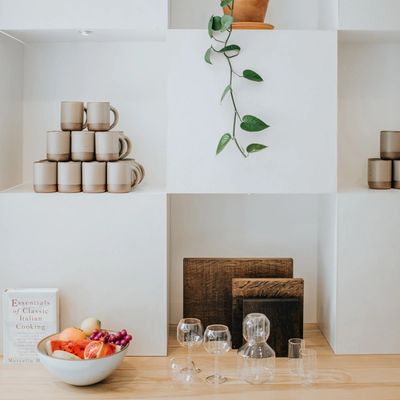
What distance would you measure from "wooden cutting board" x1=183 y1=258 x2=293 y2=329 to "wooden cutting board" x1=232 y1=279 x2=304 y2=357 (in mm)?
107

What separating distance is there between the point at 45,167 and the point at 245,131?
23.8 inches

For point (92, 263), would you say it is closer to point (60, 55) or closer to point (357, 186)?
point (60, 55)

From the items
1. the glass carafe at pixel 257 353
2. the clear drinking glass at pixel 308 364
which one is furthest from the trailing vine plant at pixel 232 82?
the clear drinking glass at pixel 308 364

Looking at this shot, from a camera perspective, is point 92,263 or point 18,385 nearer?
point 18,385

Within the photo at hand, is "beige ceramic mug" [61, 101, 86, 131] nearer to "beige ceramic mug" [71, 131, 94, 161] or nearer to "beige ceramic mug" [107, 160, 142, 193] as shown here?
"beige ceramic mug" [71, 131, 94, 161]

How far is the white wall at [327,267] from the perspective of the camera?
2.26m

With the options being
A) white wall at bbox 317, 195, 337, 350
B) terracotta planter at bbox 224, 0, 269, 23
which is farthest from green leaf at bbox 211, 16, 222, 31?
white wall at bbox 317, 195, 337, 350

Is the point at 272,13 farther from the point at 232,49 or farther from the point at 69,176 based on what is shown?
the point at 69,176

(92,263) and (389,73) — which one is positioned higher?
(389,73)

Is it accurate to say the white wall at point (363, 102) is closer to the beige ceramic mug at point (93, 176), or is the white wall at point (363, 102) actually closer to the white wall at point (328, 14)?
the white wall at point (328, 14)

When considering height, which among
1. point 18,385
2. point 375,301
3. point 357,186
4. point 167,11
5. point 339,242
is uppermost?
point 167,11

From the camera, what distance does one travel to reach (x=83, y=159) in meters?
2.24

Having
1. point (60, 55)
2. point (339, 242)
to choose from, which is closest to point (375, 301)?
point (339, 242)

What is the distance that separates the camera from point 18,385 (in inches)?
79.1
